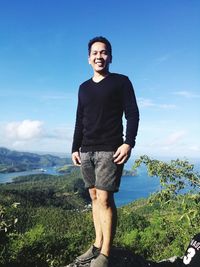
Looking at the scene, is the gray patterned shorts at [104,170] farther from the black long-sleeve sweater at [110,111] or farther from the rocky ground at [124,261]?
the rocky ground at [124,261]

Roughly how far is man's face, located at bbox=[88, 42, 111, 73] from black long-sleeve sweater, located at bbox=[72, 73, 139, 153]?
16 centimetres

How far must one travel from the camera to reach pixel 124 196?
654 ft

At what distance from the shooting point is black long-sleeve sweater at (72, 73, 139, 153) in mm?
4789

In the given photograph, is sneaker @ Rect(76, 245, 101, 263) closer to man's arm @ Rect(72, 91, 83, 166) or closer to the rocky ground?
the rocky ground

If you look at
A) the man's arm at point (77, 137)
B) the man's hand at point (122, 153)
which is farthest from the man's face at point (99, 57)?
the man's hand at point (122, 153)

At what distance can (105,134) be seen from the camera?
483 centimetres

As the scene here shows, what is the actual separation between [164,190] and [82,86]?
6308 millimetres

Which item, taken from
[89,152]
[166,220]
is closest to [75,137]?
[89,152]

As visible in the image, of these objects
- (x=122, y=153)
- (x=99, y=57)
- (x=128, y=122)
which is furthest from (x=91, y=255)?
(x=99, y=57)

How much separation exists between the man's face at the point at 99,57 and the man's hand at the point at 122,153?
1133 millimetres

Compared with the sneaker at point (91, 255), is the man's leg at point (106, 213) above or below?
above

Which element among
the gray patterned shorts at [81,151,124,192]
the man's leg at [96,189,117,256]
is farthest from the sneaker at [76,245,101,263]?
the gray patterned shorts at [81,151,124,192]

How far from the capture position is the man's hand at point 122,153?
182 inches

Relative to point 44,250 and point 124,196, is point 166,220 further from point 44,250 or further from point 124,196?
point 124,196
